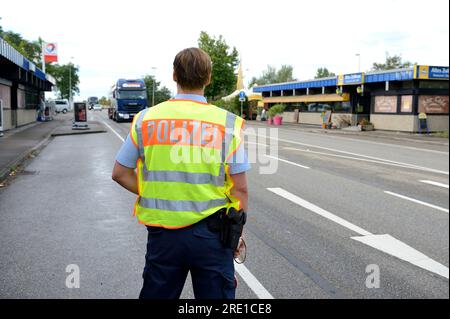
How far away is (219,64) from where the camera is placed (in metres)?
3.61

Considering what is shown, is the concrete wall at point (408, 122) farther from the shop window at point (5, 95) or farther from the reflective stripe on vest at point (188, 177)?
the reflective stripe on vest at point (188, 177)

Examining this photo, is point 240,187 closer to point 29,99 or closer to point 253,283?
point 253,283

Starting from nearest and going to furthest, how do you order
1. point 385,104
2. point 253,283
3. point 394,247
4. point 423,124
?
1. point 253,283
2. point 394,247
3. point 423,124
4. point 385,104

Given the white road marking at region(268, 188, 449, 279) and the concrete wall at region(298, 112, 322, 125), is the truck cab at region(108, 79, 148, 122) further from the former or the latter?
the concrete wall at region(298, 112, 322, 125)

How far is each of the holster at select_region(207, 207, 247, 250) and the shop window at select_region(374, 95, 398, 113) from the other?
103 feet

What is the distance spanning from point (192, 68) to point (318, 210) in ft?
20.1

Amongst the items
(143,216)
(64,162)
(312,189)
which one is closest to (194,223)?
(143,216)

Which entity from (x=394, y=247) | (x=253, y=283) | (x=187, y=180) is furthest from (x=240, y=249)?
(x=394, y=247)

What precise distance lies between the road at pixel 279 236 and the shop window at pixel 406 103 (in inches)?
756

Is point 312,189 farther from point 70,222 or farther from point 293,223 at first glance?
point 70,222

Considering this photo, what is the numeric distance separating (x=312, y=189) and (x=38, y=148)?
36.1 ft

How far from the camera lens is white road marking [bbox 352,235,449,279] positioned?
5.39 metres

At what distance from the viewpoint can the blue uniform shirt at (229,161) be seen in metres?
2.31

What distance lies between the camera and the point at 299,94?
160ft
